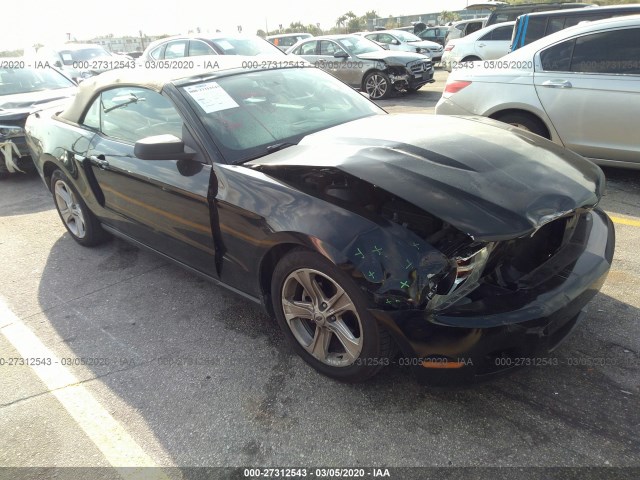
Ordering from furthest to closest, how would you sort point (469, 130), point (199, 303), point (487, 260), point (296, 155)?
1. point (199, 303)
2. point (469, 130)
3. point (296, 155)
4. point (487, 260)

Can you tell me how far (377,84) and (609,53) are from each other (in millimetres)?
6900

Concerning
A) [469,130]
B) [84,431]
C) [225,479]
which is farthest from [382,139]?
[84,431]

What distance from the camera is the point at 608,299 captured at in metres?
2.86

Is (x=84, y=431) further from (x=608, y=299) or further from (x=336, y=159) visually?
(x=608, y=299)

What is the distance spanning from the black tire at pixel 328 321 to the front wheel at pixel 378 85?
9.33 meters

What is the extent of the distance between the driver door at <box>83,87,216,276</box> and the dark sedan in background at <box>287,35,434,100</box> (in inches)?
323

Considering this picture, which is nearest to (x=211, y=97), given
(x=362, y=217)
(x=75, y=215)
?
(x=362, y=217)

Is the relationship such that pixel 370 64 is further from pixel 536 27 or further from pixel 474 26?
pixel 474 26

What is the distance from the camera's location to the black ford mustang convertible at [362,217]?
1.94 meters

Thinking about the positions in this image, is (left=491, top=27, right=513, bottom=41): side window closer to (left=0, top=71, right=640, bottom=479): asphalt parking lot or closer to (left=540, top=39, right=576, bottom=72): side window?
(left=540, top=39, right=576, bottom=72): side window

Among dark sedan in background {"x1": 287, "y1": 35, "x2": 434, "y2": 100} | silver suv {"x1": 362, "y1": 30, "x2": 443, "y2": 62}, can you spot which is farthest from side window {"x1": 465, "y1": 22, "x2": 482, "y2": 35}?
dark sedan in background {"x1": 287, "y1": 35, "x2": 434, "y2": 100}

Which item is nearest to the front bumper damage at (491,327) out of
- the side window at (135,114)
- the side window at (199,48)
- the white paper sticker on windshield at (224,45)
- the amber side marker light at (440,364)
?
the amber side marker light at (440,364)

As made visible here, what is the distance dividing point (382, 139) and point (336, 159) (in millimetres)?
400

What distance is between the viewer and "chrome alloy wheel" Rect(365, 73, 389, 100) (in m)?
10.8
